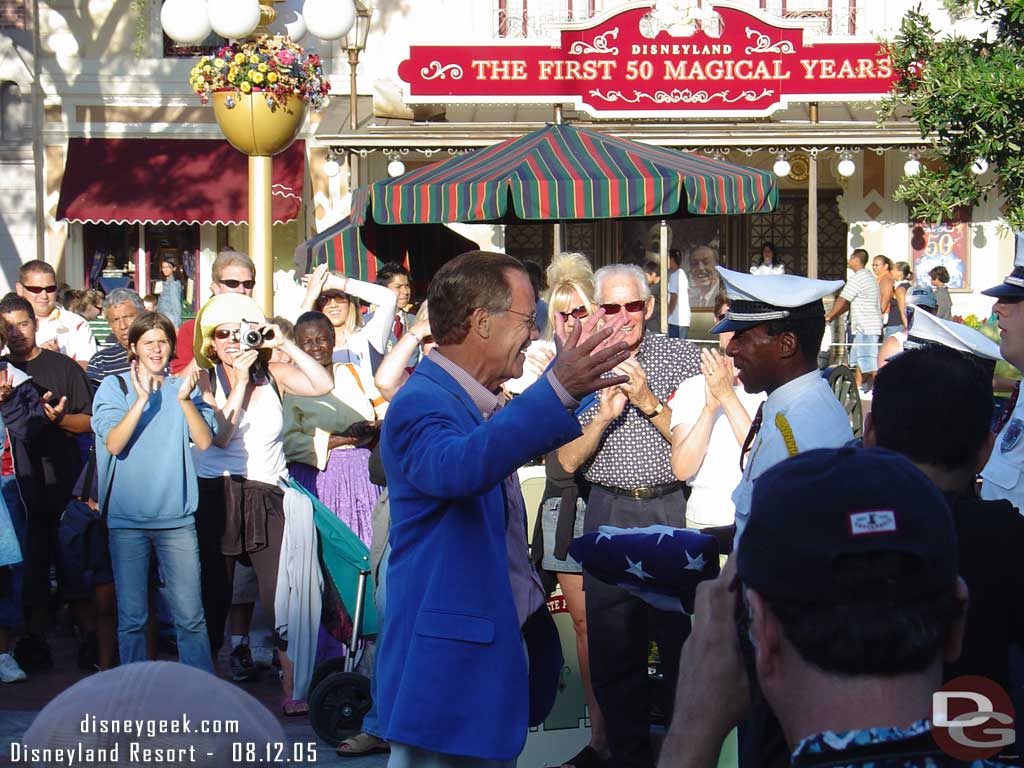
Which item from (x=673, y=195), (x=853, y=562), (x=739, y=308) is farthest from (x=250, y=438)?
(x=853, y=562)

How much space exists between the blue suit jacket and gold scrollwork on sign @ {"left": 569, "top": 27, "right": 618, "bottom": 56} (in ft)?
54.8

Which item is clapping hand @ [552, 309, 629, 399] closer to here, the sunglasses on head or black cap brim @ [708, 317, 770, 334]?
black cap brim @ [708, 317, 770, 334]

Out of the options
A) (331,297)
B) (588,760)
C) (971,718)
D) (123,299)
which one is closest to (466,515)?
(971,718)

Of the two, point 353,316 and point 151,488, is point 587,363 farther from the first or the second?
point 353,316

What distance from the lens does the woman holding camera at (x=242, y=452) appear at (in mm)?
6934

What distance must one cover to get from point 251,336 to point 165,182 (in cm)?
1515

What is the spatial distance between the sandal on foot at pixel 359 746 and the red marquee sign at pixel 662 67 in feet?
47.3

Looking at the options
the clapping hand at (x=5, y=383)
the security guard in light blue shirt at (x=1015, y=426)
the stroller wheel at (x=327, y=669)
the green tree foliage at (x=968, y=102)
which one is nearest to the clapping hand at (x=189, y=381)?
the clapping hand at (x=5, y=383)

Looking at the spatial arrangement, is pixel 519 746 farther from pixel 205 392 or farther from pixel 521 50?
pixel 521 50

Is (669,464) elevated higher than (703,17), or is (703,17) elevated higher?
(703,17)

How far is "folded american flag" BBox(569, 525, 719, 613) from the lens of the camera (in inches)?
107

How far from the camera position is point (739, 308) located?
408 cm

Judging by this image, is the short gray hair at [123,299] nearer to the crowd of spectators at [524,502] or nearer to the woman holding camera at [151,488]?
the crowd of spectators at [524,502]

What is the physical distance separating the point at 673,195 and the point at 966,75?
15.2ft
